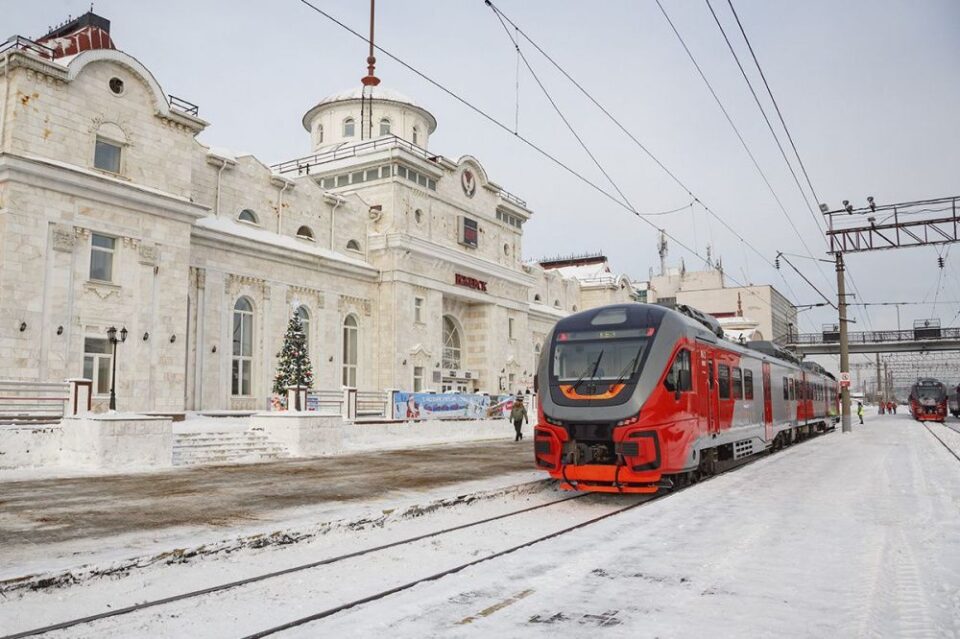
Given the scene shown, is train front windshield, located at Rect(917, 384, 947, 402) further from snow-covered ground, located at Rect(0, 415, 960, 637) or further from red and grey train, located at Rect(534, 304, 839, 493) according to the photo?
snow-covered ground, located at Rect(0, 415, 960, 637)

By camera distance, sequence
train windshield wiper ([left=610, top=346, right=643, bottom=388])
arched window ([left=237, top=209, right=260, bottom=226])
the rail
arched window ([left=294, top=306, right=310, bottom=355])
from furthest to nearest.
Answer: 1. arched window ([left=294, top=306, right=310, bottom=355])
2. arched window ([left=237, top=209, right=260, bottom=226])
3. the rail
4. train windshield wiper ([left=610, top=346, right=643, bottom=388])

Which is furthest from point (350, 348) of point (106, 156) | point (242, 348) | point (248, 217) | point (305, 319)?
point (106, 156)

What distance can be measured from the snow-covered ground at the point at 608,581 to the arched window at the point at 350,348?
76.7 feet

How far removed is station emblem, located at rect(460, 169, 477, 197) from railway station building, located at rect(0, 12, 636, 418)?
111mm

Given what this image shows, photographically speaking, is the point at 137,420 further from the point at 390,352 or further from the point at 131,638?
the point at 390,352

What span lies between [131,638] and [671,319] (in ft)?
29.1

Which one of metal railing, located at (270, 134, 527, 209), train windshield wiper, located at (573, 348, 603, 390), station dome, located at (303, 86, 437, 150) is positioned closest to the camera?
train windshield wiper, located at (573, 348, 603, 390)

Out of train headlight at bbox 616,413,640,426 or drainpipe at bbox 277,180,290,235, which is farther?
drainpipe at bbox 277,180,290,235

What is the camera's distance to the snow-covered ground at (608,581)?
497 cm

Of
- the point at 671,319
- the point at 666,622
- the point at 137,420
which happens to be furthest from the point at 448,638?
the point at 137,420

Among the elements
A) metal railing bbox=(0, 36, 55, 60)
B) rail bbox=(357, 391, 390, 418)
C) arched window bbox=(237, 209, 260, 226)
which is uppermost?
metal railing bbox=(0, 36, 55, 60)

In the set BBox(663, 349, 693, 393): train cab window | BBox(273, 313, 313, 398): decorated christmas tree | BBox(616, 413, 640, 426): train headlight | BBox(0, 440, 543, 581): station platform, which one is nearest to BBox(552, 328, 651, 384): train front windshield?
BBox(663, 349, 693, 393): train cab window

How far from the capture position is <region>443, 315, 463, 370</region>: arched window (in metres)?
38.1

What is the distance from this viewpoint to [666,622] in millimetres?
4984
